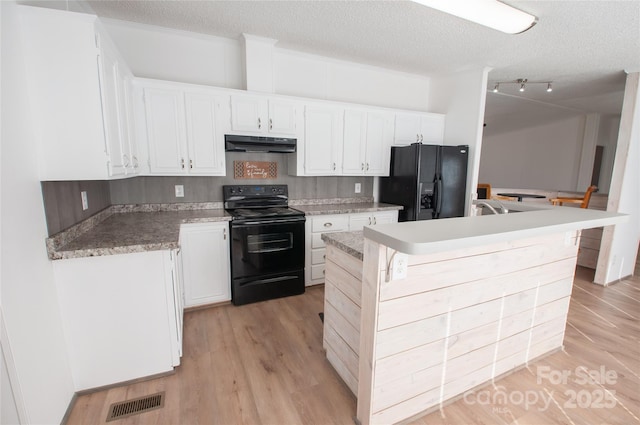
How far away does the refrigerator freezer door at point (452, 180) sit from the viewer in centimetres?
351

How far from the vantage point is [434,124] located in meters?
3.99

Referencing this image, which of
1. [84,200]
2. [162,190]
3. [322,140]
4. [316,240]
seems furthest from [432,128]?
[84,200]

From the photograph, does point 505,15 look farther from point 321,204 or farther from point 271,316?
point 271,316

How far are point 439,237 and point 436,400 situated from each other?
1.15m

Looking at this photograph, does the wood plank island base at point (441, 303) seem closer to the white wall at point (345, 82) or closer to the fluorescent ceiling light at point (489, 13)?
the fluorescent ceiling light at point (489, 13)

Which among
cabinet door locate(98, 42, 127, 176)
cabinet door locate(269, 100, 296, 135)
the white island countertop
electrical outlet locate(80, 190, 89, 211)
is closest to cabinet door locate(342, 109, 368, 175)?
cabinet door locate(269, 100, 296, 135)

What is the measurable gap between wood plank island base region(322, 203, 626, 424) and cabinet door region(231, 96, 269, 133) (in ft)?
5.56

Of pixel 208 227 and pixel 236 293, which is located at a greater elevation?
pixel 208 227

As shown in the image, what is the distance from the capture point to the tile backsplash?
5.76ft

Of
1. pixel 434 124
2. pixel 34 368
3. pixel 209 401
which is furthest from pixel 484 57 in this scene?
pixel 34 368

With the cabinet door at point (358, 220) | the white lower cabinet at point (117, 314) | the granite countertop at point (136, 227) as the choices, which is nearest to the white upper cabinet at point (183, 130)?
the granite countertop at point (136, 227)

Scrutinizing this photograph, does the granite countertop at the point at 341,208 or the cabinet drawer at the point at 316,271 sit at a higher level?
the granite countertop at the point at 341,208

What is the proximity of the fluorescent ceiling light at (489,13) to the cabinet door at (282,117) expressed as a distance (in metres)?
1.63

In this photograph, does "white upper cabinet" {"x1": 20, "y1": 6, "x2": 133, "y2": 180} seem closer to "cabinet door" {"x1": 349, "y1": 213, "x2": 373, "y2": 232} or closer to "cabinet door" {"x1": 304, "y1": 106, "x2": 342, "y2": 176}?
"cabinet door" {"x1": 304, "y1": 106, "x2": 342, "y2": 176}
